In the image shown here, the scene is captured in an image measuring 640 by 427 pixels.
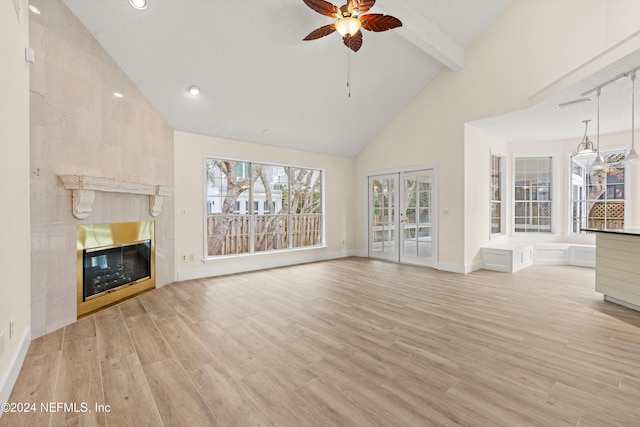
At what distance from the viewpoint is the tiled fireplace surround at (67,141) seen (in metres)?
2.78

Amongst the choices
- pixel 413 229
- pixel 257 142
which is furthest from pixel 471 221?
pixel 257 142

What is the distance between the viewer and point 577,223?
6305mm

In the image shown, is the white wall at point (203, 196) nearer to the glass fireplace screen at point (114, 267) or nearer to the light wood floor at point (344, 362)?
the glass fireplace screen at point (114, 267)

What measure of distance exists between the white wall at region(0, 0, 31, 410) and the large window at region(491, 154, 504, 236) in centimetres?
732

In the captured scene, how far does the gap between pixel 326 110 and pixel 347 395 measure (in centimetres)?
490

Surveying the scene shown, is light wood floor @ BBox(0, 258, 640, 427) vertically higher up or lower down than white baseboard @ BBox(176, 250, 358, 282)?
lower down

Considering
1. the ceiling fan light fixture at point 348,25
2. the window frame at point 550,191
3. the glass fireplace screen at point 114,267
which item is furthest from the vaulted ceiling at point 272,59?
the window frame at point 550,191

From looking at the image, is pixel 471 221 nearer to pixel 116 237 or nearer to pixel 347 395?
pixel 347 395

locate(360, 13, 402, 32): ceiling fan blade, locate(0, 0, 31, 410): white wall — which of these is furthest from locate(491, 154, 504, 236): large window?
locate(0, 0, 31, 410): white wall

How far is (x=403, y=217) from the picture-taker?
21.2 ft

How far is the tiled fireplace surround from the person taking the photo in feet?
9.11

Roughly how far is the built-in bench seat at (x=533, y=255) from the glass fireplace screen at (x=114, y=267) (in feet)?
20.0

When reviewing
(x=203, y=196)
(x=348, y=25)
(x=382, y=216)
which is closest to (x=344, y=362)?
(x=348, y=25)

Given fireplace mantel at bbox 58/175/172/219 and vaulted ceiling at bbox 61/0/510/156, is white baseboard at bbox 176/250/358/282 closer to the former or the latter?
fireplace mantel at bbox 58/175/172/219
